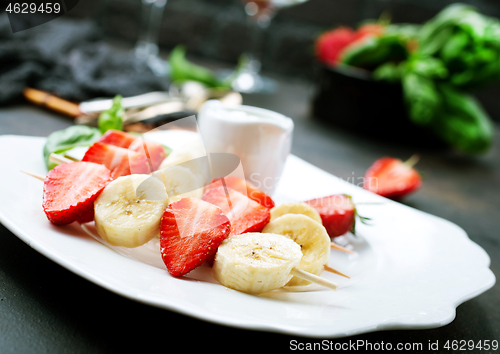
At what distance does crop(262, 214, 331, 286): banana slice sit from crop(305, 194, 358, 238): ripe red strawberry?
0.41 feet

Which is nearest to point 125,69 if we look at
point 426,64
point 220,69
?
point 220,69

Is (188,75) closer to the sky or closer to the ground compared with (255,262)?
closer to the ground

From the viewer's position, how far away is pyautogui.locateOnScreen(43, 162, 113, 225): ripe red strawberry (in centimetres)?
71

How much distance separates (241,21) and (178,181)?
2.45 meters

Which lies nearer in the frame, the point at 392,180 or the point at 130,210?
the point at 130,210

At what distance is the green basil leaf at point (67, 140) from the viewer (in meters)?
0.93

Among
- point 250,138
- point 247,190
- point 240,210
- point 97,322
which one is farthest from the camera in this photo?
point 250,138

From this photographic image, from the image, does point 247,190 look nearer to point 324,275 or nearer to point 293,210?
point 293,210

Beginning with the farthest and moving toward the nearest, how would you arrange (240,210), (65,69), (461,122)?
(461,122) < (65,69) < (240,210)

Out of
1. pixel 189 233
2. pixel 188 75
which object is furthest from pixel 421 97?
pixel 189 233

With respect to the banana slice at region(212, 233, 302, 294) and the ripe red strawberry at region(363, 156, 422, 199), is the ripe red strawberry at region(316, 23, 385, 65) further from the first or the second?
the banana slice at region(212, 233, 302, 294)

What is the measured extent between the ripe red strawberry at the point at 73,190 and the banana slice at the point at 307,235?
0.31m

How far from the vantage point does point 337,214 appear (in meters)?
0.93

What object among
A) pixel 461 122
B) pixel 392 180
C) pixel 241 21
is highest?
pixel 241 21
